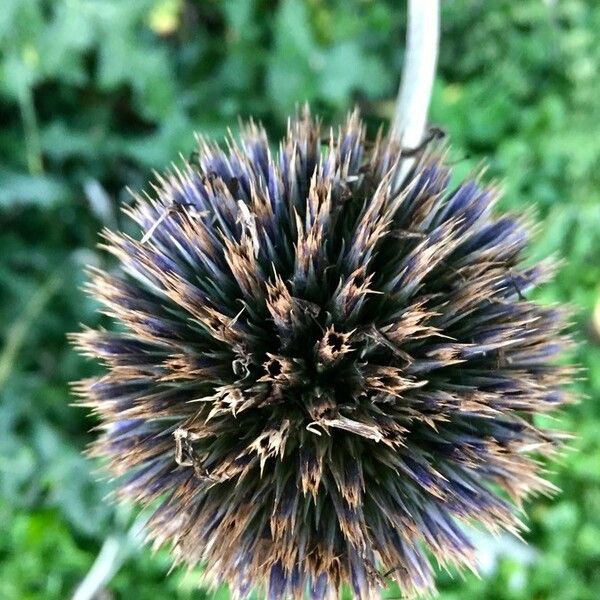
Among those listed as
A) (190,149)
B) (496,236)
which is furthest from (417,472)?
(190,149)

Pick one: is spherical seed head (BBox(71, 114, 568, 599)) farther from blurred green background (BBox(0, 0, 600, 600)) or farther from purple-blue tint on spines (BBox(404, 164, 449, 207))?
blurred green background (BBox(0, 0, 600, 600))

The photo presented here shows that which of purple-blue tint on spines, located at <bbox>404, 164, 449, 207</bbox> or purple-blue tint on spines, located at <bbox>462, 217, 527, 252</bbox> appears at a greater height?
purple-blue tint on spines, located at <bbox>404, 164, 449, 207</bbox>

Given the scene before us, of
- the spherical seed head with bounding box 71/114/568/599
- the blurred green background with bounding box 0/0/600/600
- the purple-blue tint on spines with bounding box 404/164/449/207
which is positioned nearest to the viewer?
the spherical seed head with bounding box 71/114/568/599

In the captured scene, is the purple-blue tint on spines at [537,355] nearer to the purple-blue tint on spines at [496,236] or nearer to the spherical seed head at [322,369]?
the spherical seed head at [322,369]

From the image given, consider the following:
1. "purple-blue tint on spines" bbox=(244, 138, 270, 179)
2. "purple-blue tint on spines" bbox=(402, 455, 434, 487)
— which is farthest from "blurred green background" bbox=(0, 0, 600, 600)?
"purple-blue tint on spines" bbox=(402, 455, 434, 487)

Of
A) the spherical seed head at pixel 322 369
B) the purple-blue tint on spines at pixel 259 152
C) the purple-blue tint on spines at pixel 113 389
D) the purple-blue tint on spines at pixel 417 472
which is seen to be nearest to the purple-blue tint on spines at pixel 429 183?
the spherical seed head at pixel 322 369
